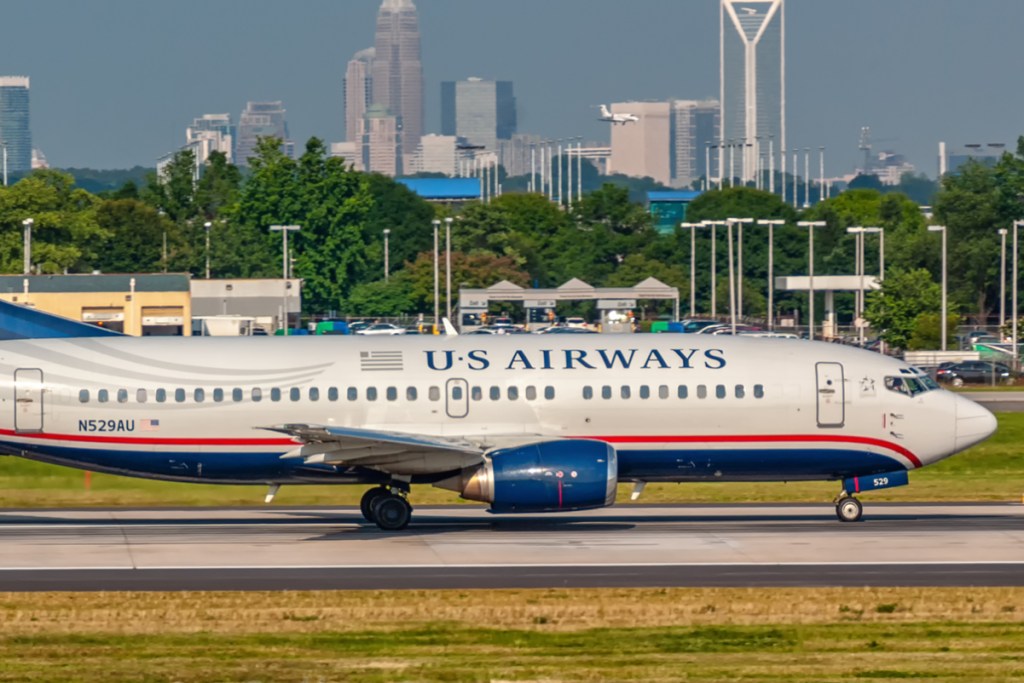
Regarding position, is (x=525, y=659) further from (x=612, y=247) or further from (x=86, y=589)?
(x=612, y=247)

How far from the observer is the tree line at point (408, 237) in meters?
132

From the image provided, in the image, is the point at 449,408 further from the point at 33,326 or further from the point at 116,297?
the point at 116,297

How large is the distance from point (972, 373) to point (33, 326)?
185ft

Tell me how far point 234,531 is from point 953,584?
14.2 metres

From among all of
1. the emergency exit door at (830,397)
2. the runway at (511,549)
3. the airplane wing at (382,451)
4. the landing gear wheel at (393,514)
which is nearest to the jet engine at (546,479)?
the airplane wing at (382,451)

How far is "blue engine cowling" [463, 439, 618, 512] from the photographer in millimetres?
31469

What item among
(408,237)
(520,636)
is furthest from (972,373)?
(408,237)

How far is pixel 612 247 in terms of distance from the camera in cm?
16088

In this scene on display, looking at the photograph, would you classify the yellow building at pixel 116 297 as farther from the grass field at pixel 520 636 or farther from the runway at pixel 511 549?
the grass field at pixel 520 636

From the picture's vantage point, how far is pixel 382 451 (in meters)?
32.2

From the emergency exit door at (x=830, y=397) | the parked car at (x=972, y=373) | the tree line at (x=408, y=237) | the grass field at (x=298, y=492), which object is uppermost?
the tree line at (x=408, y=237)

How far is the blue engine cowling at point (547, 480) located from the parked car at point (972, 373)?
50.9m

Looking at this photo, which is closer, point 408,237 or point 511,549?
point 511,549

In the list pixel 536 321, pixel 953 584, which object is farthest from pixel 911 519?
pixel 536 321
